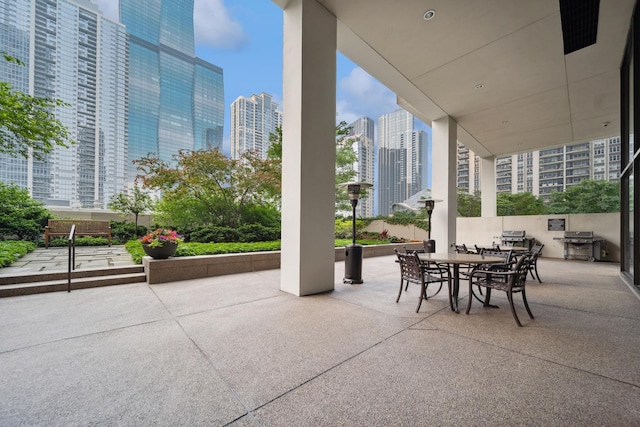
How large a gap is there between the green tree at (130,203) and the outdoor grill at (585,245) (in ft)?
51.2

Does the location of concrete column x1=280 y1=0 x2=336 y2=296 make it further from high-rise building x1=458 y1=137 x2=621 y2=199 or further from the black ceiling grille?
high-rise building x1=458 y1=137 x2=621 y2=199

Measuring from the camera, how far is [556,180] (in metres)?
44.8

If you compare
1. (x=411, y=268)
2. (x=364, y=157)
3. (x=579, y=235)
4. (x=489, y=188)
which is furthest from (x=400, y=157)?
(x=411, y=268)

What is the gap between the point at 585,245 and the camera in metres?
8.47

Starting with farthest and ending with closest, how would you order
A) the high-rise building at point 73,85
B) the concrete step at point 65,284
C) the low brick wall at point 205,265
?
the high-rise building at point 73,85
the low brick wall at point 205,265
the concrete step at point 65,284

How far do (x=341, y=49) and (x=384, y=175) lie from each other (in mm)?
27714

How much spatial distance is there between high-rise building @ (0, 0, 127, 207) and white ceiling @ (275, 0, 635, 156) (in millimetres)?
10865

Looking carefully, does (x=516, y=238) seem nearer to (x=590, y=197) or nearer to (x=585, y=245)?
(x=585, y=245)

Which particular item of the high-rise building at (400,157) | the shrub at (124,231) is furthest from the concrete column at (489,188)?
the high-rise building at (400,157)

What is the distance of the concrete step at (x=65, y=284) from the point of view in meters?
3.66

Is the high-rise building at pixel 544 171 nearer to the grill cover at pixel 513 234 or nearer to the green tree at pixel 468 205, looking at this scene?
the green tree at pixel 468 205

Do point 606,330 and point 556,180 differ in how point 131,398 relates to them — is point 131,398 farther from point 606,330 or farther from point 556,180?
point 556,180

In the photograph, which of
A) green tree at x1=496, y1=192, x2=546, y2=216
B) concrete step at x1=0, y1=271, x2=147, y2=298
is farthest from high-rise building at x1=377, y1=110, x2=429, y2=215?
concrete step at x1=0, y1=271, x2=147, y2=298

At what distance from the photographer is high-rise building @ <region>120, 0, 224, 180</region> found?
86.3 ft
